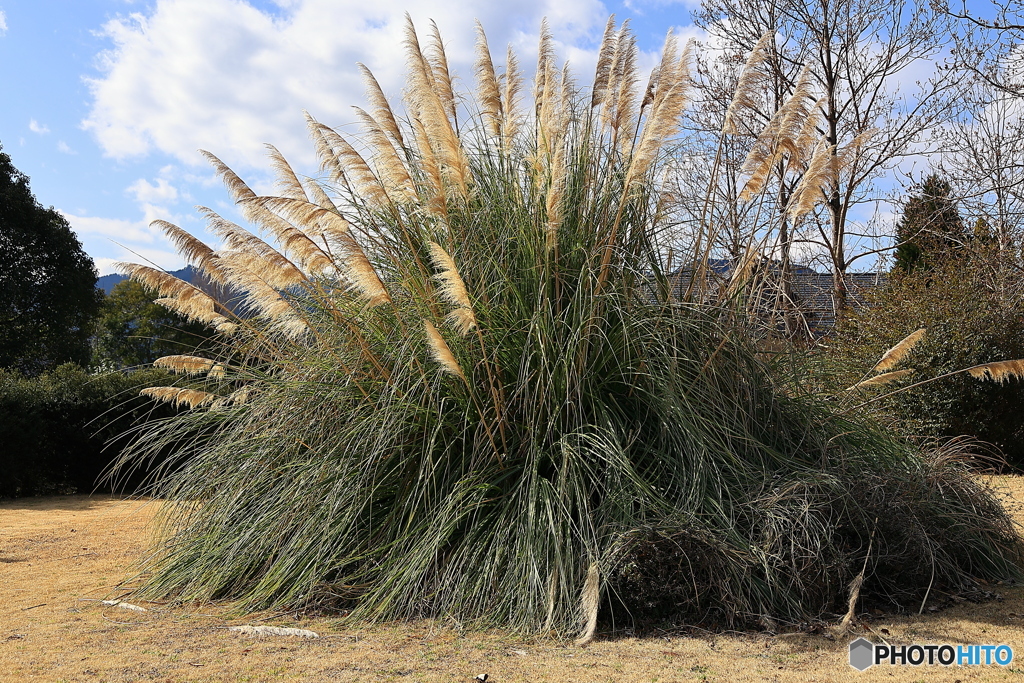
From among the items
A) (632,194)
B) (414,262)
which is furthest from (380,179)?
(632,194)

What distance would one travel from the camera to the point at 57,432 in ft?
33.8

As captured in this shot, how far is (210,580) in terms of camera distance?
4.10 meters

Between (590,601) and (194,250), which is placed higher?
(194,250)

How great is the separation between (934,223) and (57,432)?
40.2ft

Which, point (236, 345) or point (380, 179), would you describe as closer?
point (380, 179)

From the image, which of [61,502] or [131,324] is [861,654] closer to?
[61,502]

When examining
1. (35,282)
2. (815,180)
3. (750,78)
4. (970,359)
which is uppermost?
(35,282)

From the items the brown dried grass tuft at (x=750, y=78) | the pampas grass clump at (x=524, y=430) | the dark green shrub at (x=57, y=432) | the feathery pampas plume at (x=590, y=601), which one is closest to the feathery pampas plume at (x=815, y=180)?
the brown dried grass tuft at (x=750, y=78)

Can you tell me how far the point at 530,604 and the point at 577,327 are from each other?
140 centimetres

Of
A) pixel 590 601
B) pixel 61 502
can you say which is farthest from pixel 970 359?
pixel 61 502

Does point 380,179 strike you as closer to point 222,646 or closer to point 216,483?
point 216,483

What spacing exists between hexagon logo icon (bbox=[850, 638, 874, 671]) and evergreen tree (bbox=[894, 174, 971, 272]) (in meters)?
6.46

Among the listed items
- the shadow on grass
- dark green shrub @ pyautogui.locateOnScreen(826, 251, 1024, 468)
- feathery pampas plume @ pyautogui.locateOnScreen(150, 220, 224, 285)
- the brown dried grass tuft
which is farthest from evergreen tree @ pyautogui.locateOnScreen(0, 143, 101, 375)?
the brown dried grass tuft

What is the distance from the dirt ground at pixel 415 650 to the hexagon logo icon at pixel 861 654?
34mm
